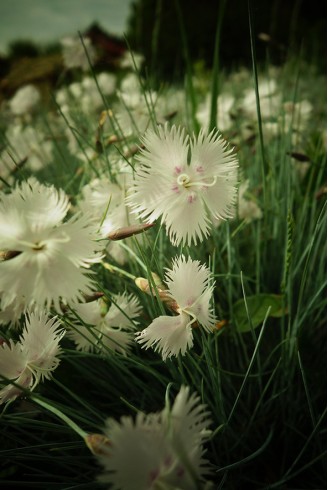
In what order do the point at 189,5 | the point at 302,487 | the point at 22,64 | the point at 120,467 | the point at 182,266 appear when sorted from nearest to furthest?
the point at 120,467 < the point at 182,266 < the point at 302,487 < the point at 22,64 < the point at 189,5

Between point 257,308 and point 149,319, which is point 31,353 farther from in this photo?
point 257,308

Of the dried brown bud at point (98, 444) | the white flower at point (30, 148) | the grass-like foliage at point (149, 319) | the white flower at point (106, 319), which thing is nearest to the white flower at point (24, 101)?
the white flower at point (30, 148)

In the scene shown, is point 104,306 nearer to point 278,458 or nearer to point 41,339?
point 41,339

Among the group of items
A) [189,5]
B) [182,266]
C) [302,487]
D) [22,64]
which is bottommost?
[302,487]

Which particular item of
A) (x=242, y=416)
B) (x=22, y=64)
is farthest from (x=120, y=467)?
(x=22, y=64)

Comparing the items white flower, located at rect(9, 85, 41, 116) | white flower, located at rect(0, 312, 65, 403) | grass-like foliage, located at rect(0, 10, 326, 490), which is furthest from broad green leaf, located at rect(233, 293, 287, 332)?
white flower, located at rect(9, 85, 41, 116)

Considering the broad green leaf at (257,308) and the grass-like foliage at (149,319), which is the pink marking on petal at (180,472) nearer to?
the grass-like foliage at (149,319)
